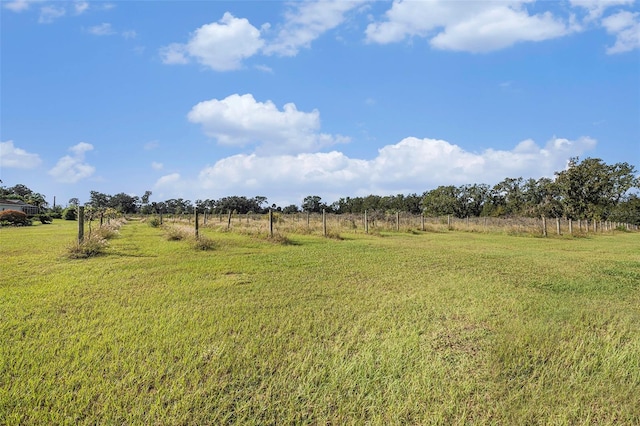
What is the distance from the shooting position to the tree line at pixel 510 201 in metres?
39.2

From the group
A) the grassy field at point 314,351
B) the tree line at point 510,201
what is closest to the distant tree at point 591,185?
the tree line at point 510,201

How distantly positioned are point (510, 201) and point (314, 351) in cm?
6625

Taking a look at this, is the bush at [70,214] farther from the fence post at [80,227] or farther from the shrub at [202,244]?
the shrub at [202,244]

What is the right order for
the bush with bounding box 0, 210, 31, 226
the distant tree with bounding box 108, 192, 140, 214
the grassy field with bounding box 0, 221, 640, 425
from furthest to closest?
the distant tree with bounding box 108, 192, 140, 214, the bush with bounding box 0, 210, 31, 226, the grassy field with bounding box 0, 221, 640, 425

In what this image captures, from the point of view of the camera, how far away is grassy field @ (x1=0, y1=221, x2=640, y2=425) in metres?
2.21

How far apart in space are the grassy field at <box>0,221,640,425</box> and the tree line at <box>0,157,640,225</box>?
8796 mm

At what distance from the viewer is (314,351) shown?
9.58ft

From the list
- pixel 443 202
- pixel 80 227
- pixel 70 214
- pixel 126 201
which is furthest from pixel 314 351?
pixel 126 201

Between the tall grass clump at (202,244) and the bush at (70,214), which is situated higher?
the bush at (70,214)

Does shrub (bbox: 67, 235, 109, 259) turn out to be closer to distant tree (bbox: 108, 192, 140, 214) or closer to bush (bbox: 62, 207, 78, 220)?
bush (bbox: 62, 207, 78, 220)

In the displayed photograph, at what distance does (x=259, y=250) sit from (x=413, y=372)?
7191mm

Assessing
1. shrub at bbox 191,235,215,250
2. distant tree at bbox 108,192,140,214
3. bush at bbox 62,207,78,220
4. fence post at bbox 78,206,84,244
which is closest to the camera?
fence post at bbox 78,206,84,244

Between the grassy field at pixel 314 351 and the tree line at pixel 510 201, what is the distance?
8.80 m

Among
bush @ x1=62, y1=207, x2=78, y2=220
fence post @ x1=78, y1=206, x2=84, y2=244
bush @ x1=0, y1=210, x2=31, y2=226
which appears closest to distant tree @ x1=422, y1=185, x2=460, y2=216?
bush @ x1=62, y1=207, x2=78, y2=220
